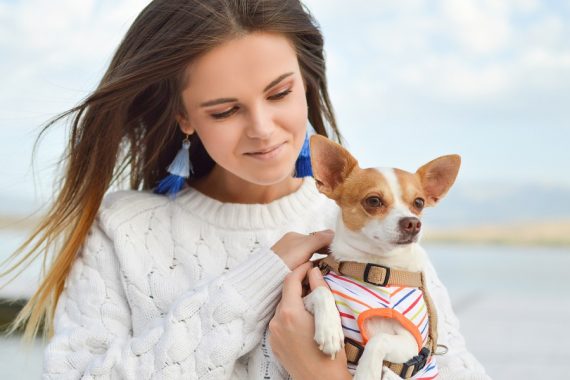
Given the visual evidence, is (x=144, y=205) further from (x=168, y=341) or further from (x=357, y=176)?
(x=357, y=176)

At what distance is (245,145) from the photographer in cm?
171

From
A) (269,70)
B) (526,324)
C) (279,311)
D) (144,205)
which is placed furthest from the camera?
(526,324)

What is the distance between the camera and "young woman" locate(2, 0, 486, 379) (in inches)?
61.7

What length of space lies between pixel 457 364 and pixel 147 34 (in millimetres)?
1226

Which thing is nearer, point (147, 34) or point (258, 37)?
point (258, 37)

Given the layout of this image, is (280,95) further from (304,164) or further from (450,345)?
(450,345)

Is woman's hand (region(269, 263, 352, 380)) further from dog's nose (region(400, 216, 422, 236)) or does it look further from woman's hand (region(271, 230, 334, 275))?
dog's nose (region(400, 216, 422, 236))

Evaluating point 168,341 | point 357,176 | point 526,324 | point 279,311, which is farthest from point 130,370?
point 526,324

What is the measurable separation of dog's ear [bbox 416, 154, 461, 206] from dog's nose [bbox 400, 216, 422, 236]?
0.19 metres

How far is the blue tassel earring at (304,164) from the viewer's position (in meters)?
1.97

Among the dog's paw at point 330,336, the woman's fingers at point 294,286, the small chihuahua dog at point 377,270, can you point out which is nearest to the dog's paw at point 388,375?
the small chihuahua dog at point 377,270

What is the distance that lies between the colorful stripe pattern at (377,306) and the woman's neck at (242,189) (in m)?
0.61

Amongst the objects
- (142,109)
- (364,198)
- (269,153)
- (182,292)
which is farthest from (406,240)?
(142,109)

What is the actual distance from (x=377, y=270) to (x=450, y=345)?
496 millimetres
